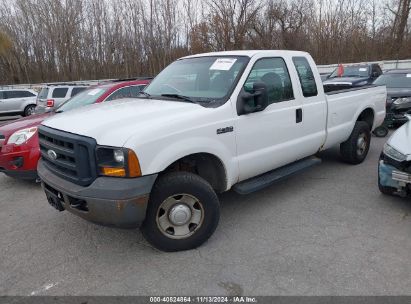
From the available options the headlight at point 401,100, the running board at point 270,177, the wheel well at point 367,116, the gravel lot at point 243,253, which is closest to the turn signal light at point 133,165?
the gravel lot at point 243,253

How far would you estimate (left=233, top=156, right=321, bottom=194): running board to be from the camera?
3887mm

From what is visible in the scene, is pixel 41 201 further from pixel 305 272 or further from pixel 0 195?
pixel 305 272

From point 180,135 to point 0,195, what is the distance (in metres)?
3.68

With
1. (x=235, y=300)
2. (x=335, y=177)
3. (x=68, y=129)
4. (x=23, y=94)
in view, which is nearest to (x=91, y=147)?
(x=68, y=129)

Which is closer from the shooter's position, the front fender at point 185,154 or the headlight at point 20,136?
the front fender at point 185,154

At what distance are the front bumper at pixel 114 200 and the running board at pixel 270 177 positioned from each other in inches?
48.5

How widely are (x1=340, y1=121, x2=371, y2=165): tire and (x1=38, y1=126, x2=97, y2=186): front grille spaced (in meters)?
4.44

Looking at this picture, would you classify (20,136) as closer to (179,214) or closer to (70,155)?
(70,155)

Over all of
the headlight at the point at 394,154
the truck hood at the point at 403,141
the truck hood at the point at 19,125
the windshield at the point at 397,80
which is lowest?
the headlight at the point at 394,154

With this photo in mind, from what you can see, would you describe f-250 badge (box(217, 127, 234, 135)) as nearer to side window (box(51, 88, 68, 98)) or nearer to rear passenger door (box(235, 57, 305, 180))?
rear passenger door (box(235, 57, 305, 180))

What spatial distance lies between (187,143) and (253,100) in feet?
3.18

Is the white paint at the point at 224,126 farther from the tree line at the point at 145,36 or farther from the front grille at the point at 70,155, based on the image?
the tree line at the point at 145,36

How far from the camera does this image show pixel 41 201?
16.2 feet

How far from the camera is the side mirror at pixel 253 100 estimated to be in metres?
3.67
